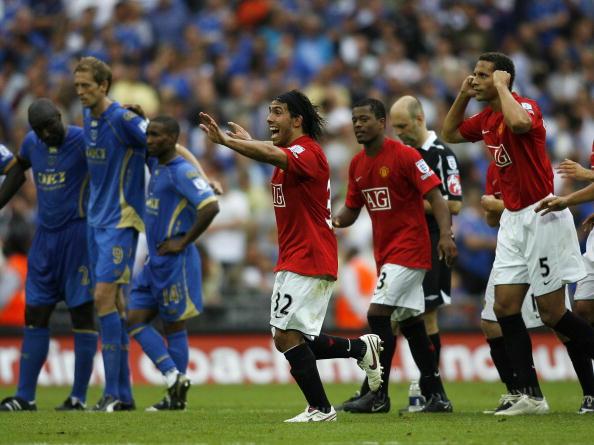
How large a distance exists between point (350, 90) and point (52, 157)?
1070cm

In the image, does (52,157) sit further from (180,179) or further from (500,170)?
(500,170)

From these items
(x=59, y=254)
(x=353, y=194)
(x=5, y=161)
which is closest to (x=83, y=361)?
(x=59, y=254)

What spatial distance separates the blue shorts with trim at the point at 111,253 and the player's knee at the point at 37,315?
2.12ft

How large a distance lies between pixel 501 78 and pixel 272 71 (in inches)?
479

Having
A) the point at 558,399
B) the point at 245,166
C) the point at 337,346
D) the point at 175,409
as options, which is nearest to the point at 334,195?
the point at 245,166

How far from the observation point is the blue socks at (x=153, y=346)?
11.3 m

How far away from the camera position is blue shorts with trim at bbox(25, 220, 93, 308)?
11648 millimetres

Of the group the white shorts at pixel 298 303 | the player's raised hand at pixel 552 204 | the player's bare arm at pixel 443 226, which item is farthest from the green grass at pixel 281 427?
the player's raised hand at pixel 552 204

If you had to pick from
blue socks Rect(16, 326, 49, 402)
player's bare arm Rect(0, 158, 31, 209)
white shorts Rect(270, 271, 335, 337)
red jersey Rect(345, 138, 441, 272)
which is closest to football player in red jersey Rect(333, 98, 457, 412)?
red jersey Rect(345, 138, 441, 272)

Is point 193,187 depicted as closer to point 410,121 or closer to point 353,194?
point 353,194

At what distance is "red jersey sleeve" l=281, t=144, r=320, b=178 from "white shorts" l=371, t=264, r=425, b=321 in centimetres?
163

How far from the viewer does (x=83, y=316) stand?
11766mm

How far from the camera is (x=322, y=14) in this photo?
925 inches

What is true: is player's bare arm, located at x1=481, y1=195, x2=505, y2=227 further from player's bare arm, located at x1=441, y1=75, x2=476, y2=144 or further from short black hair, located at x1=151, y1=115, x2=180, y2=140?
short black hair, located at x1=151, y1=115, x2=180, y2=140
